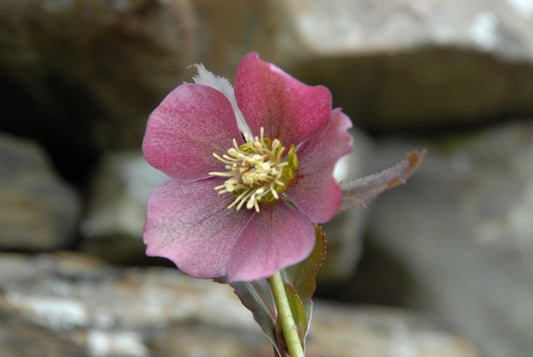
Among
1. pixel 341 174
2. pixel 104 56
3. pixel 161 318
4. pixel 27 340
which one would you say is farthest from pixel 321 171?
pixel 341 174

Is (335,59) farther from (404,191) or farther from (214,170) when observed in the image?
(214,170)

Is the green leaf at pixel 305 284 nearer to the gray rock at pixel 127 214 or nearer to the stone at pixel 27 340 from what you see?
the stone at pixel 27 340

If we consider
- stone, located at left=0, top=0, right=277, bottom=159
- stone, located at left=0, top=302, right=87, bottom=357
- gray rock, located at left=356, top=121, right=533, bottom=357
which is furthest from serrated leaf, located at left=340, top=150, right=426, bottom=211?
gray rock, located at left=356, top=121, right=533, bottom=357

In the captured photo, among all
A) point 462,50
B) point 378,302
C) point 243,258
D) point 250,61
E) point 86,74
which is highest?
point 462,50

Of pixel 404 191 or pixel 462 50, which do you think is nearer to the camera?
pixel 462 50

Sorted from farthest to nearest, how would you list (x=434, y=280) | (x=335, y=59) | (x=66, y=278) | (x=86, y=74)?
(x=434, y=280)
(x=335, y=59)
(x=86, y=74)
(x=66, y=278)

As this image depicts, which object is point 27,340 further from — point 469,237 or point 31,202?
point 469,237

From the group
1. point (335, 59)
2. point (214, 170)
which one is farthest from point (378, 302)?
point (214, 170)
